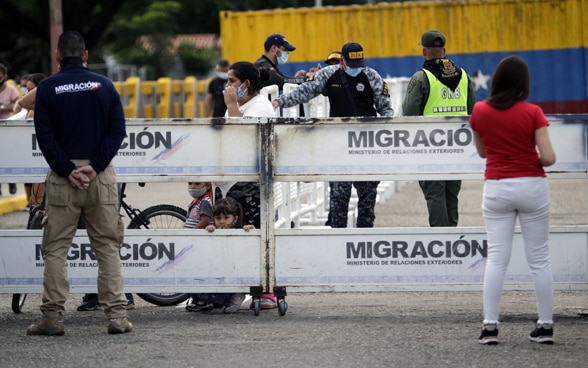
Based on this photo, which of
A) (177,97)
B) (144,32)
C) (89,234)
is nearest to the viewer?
(89,234)

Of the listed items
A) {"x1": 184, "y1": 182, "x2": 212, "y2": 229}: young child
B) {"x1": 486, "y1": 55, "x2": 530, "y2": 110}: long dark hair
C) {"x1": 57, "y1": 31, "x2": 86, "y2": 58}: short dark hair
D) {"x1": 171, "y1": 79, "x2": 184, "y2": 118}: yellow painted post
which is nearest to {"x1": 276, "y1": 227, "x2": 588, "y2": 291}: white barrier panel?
{"x1": 184, "y1": 182, "x2": 212, "y2": 229}: young child

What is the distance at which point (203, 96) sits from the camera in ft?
108

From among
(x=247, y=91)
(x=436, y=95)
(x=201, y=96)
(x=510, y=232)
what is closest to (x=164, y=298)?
(x=247, y=91)

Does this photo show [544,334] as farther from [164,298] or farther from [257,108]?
[164,298]

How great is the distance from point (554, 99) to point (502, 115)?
810 inches

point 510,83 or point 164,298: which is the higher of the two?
point 510,83

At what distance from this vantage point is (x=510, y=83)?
23.3 feet

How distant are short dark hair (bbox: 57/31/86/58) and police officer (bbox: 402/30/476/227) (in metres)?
3.19

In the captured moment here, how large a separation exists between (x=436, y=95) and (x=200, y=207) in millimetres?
2308

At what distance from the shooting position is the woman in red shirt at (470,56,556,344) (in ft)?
23.2

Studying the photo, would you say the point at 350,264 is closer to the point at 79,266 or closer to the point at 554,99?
the point at 79,266

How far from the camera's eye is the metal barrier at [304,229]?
834cm

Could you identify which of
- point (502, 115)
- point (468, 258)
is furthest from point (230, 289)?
point (502, 115)

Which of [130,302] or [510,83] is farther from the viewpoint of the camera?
[130,302]
